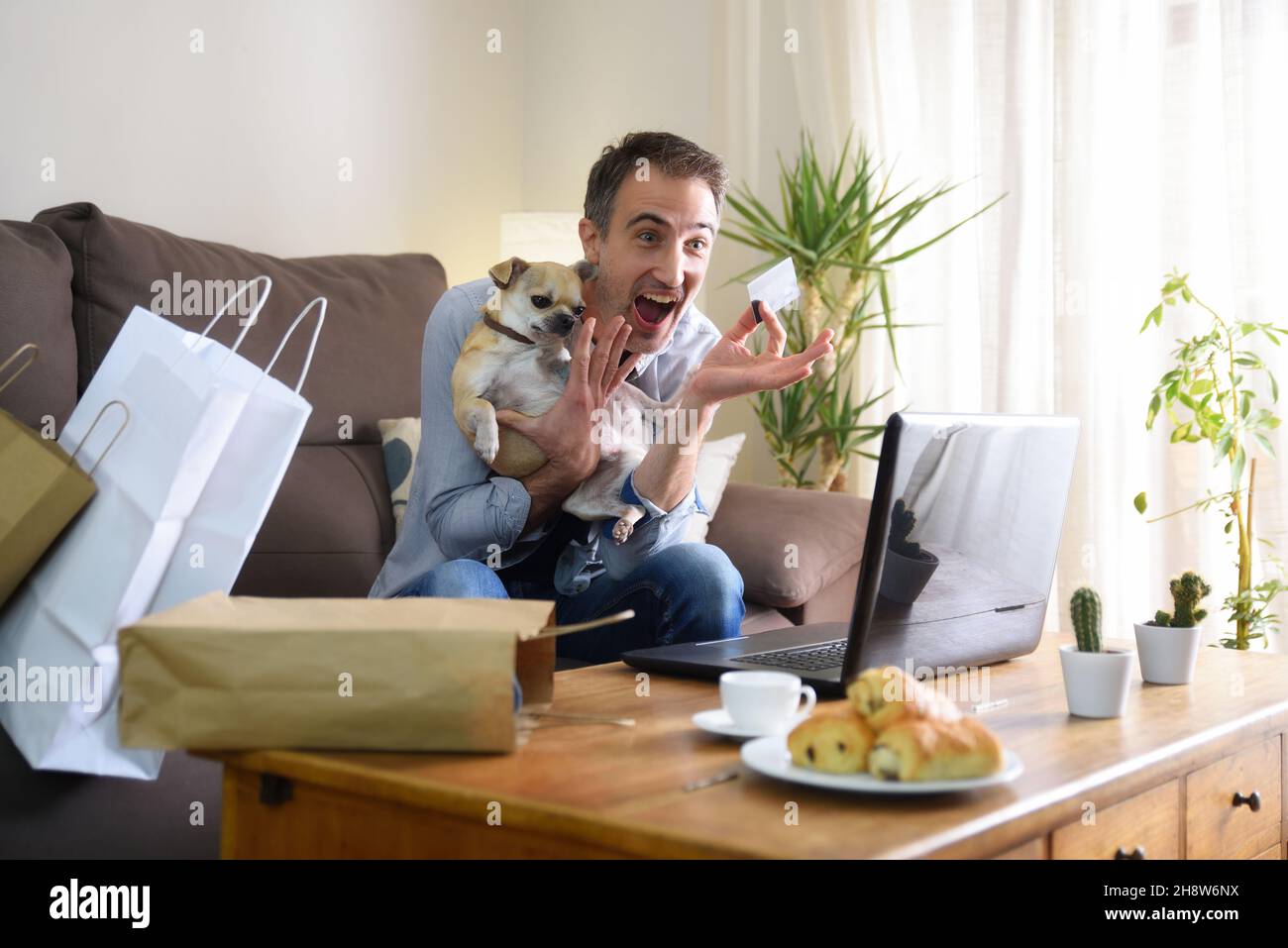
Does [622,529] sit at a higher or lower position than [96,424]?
lower

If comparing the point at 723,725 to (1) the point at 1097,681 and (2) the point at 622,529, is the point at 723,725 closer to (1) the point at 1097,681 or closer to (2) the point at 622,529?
(1) the point at 1097,681

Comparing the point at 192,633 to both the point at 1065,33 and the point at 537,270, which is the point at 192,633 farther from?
the point at 1065,33

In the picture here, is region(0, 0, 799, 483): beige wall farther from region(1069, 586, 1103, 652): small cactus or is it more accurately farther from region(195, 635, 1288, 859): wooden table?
region(1069, 586, 1103, 652): small cactus

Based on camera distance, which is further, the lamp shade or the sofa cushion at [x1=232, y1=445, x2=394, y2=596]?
the lamp shade

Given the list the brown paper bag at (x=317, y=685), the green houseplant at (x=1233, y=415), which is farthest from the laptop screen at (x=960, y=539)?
the green houseplant at (x=1233, y=415)

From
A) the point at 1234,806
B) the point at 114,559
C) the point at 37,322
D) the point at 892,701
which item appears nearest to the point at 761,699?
the point at 892,701

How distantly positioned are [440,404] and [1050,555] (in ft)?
2.78

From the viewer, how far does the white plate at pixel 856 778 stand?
866mm

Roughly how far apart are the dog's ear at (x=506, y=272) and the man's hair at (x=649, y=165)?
16 centimetres

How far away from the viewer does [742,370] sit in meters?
1.56

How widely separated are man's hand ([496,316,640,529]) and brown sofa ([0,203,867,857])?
1.96ft

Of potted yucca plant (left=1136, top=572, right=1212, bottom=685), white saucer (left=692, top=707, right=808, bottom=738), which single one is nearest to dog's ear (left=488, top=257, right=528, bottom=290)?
white saucer (left=692, top=707, right=808, bottom=738)

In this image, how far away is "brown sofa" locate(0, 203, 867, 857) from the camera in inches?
78.2

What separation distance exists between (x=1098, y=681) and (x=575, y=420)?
2.46 ft
